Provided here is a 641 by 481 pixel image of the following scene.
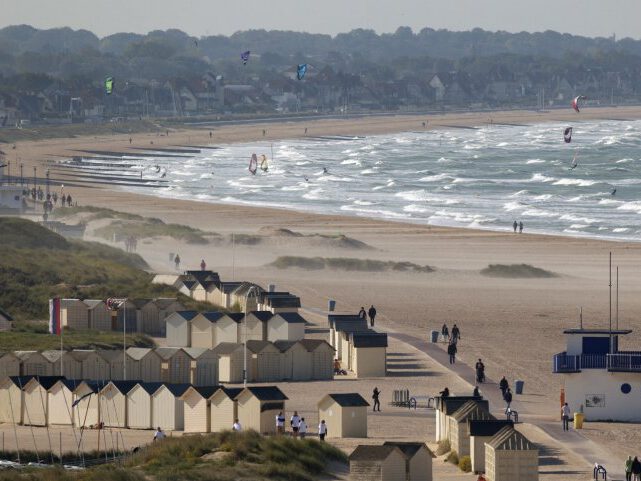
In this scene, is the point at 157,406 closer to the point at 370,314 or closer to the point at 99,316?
the point at 99,316

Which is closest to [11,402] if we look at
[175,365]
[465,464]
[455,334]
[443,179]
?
[175,365]

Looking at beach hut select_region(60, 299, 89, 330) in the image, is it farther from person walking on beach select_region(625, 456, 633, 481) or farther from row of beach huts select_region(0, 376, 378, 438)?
person walking on beach select_region(625, 456, 633, 481)

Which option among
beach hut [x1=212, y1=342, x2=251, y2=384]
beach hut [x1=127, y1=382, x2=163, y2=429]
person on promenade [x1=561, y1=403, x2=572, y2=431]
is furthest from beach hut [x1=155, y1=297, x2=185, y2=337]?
person on promenade [x1=561, y1=403, x2=572, y2=431]

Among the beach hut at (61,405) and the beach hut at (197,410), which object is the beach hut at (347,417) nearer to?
the beach hut at (197,410)

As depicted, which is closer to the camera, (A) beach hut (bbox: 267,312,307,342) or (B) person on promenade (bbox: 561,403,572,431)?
(B) person on promenade (bbox: 561,403,572,431)

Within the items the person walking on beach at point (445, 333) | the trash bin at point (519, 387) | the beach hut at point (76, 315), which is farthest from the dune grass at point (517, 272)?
the trash bin at point (519, 387)

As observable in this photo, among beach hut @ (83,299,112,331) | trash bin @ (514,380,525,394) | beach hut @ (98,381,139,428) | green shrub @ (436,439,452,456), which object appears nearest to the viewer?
green shrub @ (436,439,452,456)

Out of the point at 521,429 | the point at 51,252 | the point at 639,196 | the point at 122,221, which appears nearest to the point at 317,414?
the point at 521,429
